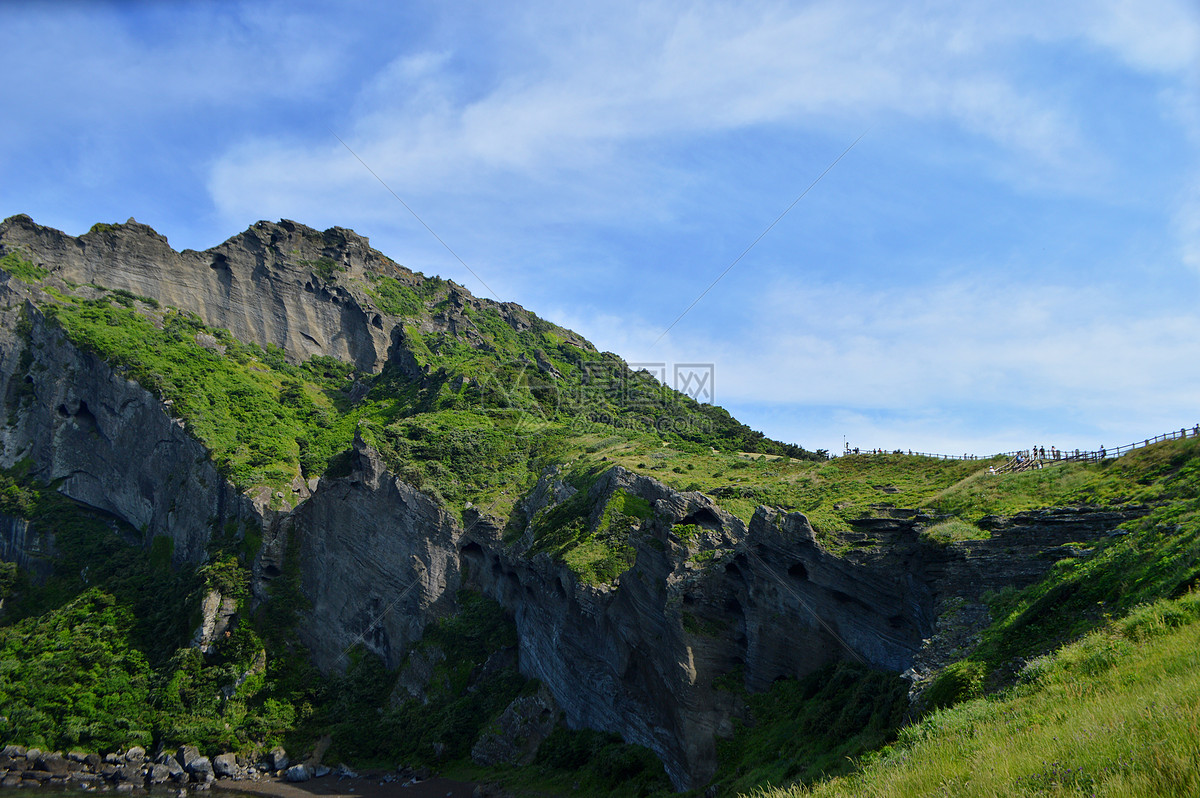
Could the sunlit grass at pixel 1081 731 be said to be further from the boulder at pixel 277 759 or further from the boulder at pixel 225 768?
the boulder at pixel 225 768

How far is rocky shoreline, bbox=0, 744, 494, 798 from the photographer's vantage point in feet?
170

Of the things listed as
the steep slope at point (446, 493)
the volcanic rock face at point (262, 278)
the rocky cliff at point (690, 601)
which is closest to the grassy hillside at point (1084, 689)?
the steep slope at point (446, 493)

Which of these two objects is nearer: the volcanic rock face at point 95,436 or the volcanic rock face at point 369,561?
the volcanic rock face at point 369,561

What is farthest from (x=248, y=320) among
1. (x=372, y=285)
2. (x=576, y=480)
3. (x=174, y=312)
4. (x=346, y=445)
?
(x=576, y=480)

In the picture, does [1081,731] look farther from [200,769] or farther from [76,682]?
[76,682]

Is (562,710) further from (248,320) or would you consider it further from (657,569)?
(248,320)

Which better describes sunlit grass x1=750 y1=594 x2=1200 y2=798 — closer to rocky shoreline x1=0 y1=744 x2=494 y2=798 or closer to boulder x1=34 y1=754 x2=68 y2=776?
rocky shoreline x1=0 y1=744 x2=494 y2=798

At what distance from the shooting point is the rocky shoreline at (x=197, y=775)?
170 ft

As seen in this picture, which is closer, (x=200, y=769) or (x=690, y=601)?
(x=690, y=601)

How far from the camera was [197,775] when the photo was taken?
179 ft

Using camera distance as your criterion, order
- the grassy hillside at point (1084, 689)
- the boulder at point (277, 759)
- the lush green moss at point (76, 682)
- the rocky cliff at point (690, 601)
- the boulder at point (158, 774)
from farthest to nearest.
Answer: the lush green moss at point (76, 682), the boulder at point (277, 759), the boulder at point (158, 774), the rocky cliff at point (690, 601), the grassy hillside at point (1084, 689)

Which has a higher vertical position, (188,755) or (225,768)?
(188,755)

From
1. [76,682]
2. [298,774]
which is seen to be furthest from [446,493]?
[76,682]

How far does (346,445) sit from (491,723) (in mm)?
47979
